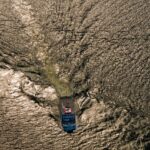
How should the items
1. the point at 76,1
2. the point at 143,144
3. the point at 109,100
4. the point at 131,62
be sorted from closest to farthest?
1. the point at 143,144
2. the point at 109,100
3. the point at 131,62
4. the point at 76,1

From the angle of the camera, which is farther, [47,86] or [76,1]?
[76,1]

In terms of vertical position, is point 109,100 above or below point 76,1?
below

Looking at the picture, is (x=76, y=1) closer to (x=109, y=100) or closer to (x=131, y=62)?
(x=131, y=62)

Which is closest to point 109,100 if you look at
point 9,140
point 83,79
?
point 83,79

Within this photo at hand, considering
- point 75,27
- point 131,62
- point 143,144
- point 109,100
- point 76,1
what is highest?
point 76,1

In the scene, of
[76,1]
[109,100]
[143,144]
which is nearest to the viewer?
[143,144]

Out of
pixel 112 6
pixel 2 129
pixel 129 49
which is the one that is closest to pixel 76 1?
pixel 112 6

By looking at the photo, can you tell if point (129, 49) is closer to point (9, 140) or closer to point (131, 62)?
point (131, 62)
